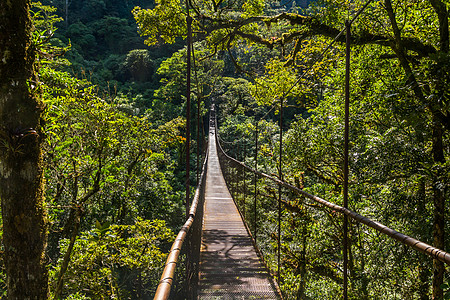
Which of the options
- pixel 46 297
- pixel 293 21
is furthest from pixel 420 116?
pixel 46 297

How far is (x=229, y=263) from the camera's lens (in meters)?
3.47

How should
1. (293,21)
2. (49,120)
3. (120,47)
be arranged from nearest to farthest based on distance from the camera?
1. (49,120)
2. (293,21)
3. (120,47)

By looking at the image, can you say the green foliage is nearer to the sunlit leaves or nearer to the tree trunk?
the tree trunk

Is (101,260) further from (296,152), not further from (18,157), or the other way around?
(296,152)

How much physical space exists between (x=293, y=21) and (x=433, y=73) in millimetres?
2393

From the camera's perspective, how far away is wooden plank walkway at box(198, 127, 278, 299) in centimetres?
279

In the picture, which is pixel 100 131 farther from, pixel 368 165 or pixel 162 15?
pixel 368 165

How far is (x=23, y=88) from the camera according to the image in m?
2.21

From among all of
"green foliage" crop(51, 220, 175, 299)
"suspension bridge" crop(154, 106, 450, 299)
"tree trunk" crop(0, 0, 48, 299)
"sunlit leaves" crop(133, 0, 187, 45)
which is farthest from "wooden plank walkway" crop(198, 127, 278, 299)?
"sunlit leaves" crop(133, 0, 187, 45)

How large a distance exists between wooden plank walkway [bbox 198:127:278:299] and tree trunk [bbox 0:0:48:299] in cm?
150

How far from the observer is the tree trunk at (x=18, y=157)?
7.04ft

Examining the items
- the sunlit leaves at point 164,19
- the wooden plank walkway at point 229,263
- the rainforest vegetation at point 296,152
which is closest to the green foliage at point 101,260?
the rainforest vegetation at point 296,152

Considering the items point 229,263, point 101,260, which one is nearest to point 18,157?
point 229,263

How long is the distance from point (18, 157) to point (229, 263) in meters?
2.47
